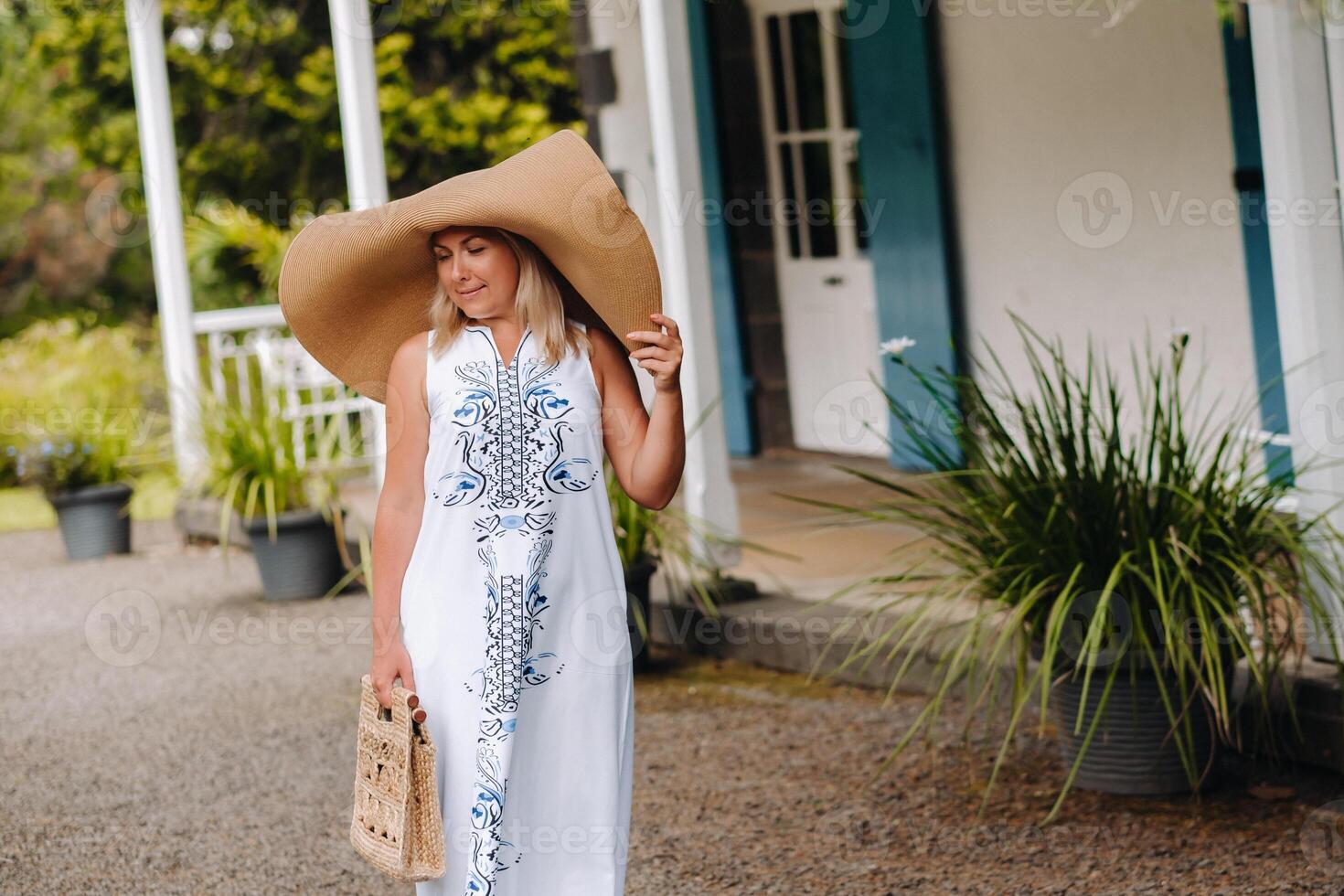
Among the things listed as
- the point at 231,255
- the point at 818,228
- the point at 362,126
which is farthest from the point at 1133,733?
the point at 231,255

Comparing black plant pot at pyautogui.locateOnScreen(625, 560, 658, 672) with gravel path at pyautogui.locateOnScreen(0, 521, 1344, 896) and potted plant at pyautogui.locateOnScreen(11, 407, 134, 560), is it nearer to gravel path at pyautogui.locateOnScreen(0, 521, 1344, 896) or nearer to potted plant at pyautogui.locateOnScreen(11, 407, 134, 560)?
gravel path at pyautogui.locateOnScreen(0, 521, 1344, 896)

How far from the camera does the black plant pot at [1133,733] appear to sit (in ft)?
12.0

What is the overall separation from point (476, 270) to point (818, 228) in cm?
569

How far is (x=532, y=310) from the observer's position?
264cm

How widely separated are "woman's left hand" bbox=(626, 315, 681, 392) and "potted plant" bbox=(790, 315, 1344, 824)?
1.04m

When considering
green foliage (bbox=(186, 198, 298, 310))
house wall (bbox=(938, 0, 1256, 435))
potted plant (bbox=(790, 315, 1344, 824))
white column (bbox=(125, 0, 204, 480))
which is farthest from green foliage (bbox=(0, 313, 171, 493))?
potted plant (bbox=(790, 315, 1344, 824))

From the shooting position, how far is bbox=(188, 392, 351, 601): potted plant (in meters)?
6.91

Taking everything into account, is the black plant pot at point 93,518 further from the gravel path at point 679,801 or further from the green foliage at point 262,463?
the gravel path at point 679,801

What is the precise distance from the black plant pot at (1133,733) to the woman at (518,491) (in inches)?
56.8

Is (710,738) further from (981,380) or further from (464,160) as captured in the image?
(464,160)

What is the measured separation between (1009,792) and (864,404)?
4159mm

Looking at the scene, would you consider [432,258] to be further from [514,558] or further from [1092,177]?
[1092,177]

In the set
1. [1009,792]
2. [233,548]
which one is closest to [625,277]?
[1009,792]

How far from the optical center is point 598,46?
788 centimetres
